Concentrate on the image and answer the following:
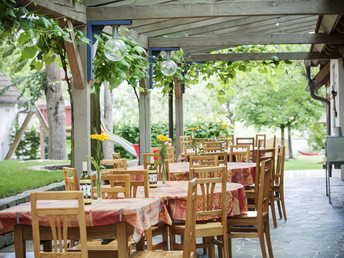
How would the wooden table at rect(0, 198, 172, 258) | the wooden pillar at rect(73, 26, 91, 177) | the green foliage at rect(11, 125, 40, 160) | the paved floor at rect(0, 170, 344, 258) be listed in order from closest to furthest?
the wooden table at rect(0, 198, 172, 258) < the paved floor at rect(0, 170, 344, 258) < the wooden pillar at rect(73, 26, 91, 177) < the green foliage at rect(11, 125, 40, 160)

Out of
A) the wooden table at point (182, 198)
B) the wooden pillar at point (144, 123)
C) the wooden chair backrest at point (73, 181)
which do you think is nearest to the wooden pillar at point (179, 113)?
the wooden pillar at point (144, 123)

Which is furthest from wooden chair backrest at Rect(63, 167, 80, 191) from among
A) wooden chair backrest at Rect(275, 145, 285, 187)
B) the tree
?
the tree

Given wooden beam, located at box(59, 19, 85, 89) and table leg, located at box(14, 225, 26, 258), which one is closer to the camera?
table leg, located at box(14, 225, 26, 258)

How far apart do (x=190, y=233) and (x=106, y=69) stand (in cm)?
472

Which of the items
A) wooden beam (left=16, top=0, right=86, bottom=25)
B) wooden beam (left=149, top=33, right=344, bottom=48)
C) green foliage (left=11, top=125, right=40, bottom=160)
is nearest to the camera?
wooden beam (left=16, top=0, right=86, bottom=25)

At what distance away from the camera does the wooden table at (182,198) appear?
17.3ft

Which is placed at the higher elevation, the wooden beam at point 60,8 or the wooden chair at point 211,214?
the wooden beam at point 60,8

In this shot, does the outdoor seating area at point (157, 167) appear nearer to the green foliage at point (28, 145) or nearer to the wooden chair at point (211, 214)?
the wooden chair at point (211, 214)

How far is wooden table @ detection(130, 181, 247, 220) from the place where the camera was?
5285 millimetres

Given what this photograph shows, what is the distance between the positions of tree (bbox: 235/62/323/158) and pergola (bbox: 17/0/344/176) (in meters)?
13.8

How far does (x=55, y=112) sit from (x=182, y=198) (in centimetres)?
998

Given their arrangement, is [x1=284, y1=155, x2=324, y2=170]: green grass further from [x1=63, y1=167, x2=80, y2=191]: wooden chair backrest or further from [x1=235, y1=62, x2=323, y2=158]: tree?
[x1=63, y1=167, x2=80, y2=191]: wooden chair backrest

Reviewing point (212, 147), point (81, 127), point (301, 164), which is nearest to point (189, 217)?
point (81, 127)

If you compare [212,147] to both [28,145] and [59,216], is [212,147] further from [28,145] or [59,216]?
[28,145]
